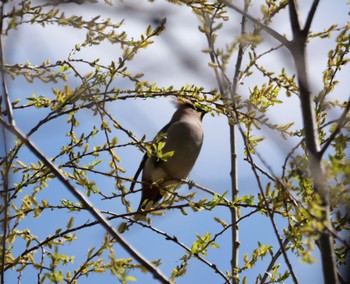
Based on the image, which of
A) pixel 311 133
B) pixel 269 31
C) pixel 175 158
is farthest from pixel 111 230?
pixel 175 158

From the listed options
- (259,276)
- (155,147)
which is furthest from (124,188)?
(259,276)

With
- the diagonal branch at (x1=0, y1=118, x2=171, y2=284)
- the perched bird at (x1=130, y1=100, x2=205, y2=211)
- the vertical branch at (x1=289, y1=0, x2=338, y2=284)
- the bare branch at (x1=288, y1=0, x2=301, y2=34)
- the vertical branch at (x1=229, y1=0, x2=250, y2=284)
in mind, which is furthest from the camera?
the perched bird at (x1=130, y1=100, x2=205, y2=211)

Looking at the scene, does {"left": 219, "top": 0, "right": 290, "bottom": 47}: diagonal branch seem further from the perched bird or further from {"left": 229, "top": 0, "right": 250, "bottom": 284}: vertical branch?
the perched bird

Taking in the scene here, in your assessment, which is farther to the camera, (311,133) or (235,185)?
(235,185)

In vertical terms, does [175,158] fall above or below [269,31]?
above

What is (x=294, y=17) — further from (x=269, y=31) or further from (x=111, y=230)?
(x=111, y=230)

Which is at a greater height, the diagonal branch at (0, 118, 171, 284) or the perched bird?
the perched bird

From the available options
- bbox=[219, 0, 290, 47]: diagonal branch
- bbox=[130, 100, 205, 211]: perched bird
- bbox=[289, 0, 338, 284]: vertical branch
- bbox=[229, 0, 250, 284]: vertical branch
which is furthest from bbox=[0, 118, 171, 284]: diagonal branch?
bbox=[130, 100, 205, 211]: perched bird

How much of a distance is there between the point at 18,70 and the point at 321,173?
76.9 inches

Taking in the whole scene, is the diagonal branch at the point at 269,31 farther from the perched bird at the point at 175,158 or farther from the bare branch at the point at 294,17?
the perched bird at the point at 175,158

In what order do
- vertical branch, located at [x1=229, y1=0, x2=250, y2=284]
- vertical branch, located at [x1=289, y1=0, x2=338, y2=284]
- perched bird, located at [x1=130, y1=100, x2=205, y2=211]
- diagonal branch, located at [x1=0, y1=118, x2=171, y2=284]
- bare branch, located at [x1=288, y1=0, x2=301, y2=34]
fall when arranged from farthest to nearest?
perched bird, located at [x1=130, y1=100, x2=205, y2=211], vertical branch, located at [x1=229, y1=0, x2=250, y2=284], bare branch, located at [x1=288, y1=0, x2=301, y2=34], diagonal branch, located at [x1=0, y1=118, x2=171, y2=284], vertical branch, located at [x1=289, y1=0, x2=338, y2=284]

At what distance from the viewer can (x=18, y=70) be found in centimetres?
354

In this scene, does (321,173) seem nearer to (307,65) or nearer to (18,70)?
(307,65)

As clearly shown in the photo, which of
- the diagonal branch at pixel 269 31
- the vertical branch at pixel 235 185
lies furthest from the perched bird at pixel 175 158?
the diagonal branch at pixel 269 31
